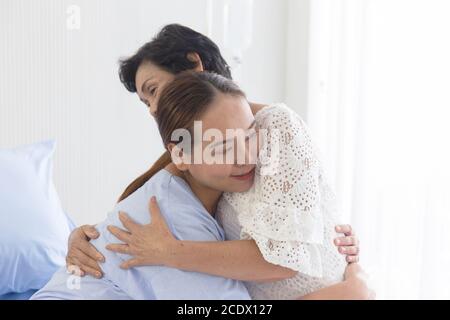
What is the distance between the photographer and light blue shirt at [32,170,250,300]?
121cm

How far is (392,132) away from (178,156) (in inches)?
45.6

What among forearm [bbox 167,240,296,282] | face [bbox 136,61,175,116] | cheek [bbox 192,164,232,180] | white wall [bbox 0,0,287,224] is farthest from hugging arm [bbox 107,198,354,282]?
white wall [bbox 0,0,287,224]

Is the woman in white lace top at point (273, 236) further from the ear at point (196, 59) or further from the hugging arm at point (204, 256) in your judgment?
the ear at point (196, 59)

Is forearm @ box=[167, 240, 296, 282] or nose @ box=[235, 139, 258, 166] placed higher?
nose @ box=[235, 139, 258, 166]

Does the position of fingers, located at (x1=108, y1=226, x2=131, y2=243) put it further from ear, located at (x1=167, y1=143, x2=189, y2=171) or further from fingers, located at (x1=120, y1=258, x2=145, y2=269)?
ear, located at (x1=167, y1=143, x2=189, y2=171)

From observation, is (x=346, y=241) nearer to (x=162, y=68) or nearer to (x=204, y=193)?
(x=204, y=193)

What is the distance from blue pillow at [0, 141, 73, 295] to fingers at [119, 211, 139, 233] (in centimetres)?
51

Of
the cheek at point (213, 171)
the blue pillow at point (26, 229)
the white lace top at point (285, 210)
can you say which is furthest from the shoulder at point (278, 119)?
the blue pillow at point (26, 229)

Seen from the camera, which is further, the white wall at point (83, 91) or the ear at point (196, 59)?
the white wall at point (83, 91)

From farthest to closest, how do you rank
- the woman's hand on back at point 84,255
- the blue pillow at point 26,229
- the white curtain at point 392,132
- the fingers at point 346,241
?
1. the white curtain at point 392,132
2. the blue pillow at point 26,229
3. the fingers at point 346,241
4. the woman's hand on back at point 84,255

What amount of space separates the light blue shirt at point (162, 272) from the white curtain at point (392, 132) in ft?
3.43

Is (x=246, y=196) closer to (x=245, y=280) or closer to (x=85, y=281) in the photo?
(x=245, y=280)

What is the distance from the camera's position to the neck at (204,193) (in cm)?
135

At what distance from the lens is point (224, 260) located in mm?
1192
